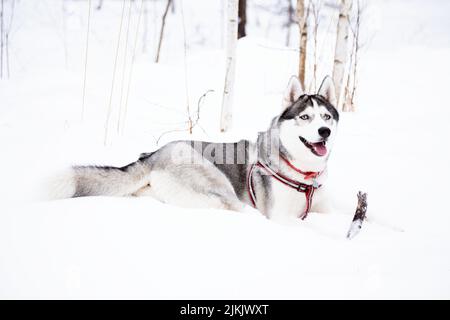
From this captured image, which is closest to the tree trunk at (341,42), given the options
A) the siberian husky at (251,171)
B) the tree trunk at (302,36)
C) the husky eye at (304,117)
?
the tree trunk at (302,36)

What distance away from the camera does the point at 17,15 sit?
37.7ft

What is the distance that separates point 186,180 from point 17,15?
43.1ft

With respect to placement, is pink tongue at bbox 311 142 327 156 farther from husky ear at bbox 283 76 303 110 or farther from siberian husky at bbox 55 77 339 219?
husky ear at bbox 283 76 303 110

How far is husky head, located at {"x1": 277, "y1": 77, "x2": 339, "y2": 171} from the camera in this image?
1.85 meters

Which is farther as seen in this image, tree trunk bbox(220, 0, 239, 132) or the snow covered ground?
tree trunk bbox(220, 0, 239, 132)

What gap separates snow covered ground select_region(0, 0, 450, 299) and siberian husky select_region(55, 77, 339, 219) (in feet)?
0.51

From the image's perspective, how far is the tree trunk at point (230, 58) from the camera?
10.3 ft

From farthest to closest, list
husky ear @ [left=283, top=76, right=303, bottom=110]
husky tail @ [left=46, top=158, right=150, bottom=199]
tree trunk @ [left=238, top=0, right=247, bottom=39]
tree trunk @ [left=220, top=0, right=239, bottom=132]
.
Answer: tree trunk @ [left=238, top=0, right=247, bottom=39] → tree trunk @ [left=220, top=0, right=239, bottom=132] → husky ear @ [left=283, top=76, right=303, bottom=110] → husky tail @ [left=46, top=158, right=150, bottom=199]

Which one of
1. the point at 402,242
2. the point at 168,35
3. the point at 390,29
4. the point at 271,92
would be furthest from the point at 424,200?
the point at 168,35

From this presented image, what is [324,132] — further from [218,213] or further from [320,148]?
[218,213]

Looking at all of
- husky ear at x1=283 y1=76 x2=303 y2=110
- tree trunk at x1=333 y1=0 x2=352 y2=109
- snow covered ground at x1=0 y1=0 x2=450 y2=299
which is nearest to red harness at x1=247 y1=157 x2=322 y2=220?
snow covered ground at x1=0 y1=0 x2=450 y2=299

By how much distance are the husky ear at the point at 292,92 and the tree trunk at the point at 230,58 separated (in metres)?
1.26
